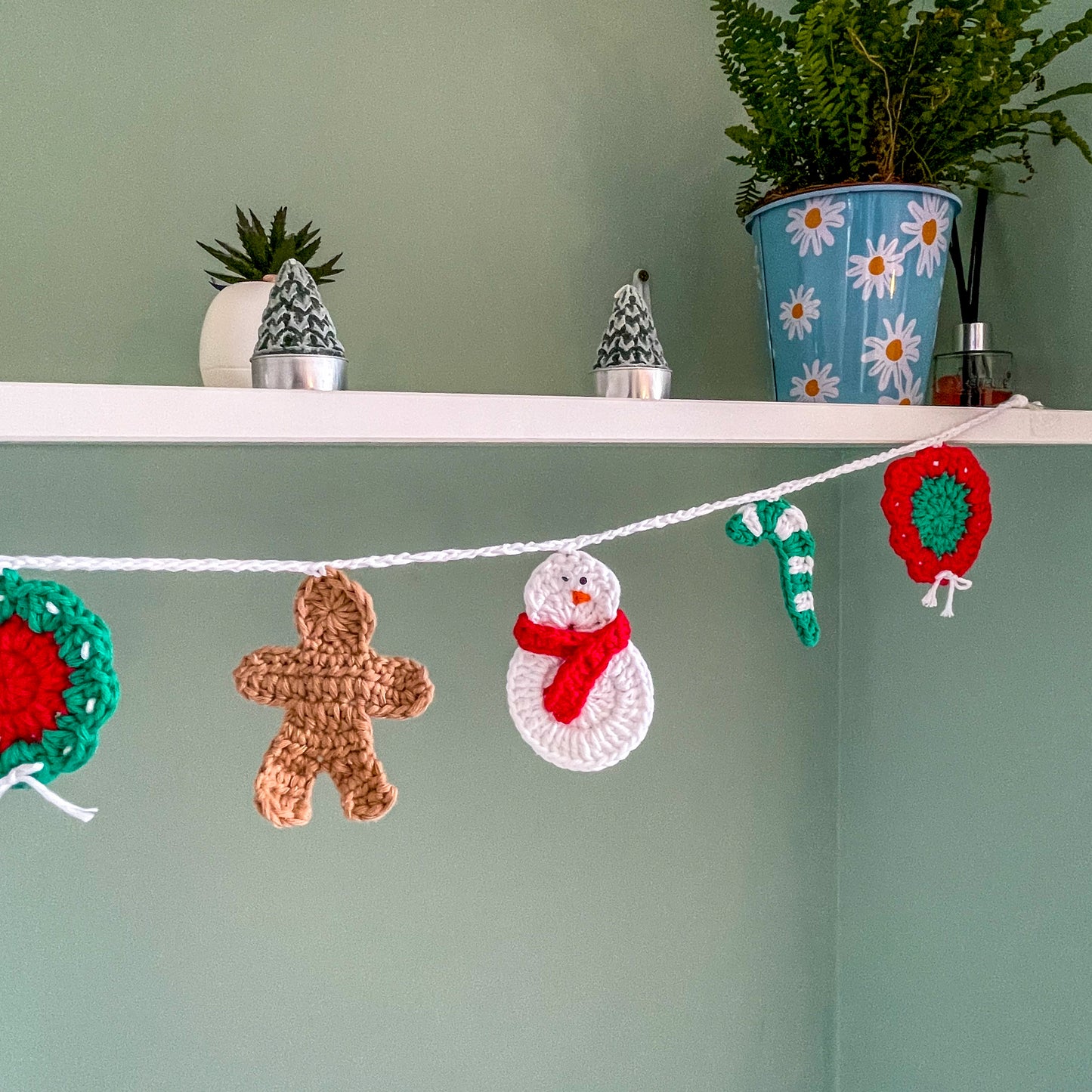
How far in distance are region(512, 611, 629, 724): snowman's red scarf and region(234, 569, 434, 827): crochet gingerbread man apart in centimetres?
9

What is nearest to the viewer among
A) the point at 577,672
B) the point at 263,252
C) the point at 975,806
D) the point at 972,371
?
the point at 577,672

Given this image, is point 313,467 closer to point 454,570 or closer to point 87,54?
point 454,570

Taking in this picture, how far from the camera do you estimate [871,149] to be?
0.83 metres

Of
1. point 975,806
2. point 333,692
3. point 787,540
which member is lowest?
point 975,806

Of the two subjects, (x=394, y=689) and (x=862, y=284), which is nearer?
(x=394, y=689)

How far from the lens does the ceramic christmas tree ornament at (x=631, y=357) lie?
2.34 feet

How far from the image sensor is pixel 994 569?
1.02m

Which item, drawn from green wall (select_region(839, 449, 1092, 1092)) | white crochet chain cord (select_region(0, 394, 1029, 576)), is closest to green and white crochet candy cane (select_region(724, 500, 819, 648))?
white crochet chain cord (select_region(0, 394, 1029, 576))

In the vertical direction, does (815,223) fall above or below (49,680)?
above

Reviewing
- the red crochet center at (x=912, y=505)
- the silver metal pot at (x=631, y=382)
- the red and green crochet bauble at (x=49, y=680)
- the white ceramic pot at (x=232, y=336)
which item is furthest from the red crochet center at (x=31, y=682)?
the red crochet center at (x=912, y=505)

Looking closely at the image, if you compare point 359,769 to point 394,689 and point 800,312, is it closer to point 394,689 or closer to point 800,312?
point 394,689

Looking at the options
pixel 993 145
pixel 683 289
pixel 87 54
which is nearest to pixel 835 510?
pixel 683 289

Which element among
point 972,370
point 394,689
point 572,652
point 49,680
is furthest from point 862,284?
point 49,680

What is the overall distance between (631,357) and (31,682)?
0.43 meters
